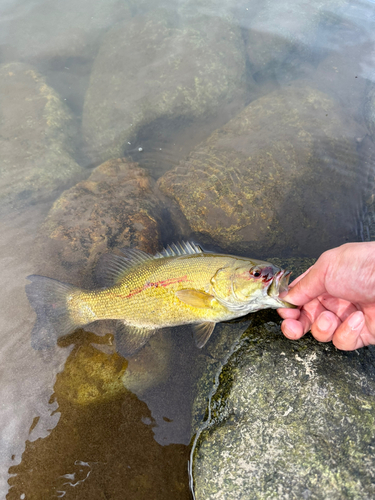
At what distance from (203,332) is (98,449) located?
1.74 m

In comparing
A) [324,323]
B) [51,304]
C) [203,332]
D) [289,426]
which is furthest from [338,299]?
[51,304]

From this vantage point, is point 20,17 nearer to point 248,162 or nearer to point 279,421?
point 248,162

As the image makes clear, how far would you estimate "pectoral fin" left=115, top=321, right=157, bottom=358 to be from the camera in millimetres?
3836

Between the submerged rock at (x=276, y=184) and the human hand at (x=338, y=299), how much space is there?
1.62 metres

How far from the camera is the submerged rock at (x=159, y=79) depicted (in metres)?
6.71

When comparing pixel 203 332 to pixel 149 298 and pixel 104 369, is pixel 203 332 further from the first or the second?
pixel 104 369

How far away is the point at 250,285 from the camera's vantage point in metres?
3.29

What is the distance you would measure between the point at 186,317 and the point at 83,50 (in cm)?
840

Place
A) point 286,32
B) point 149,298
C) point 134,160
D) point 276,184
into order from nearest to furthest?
point 149,298, point 276,184, point 134,160, point 286,32

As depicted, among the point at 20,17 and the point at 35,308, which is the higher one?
the point at 20,17

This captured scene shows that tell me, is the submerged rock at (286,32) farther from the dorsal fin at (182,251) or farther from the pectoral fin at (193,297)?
the pectoral fin at (193,297)

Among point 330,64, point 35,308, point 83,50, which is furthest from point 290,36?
point 35,308

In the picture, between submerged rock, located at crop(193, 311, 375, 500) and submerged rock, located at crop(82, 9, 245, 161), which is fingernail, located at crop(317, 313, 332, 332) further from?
submerged rock, located at crop(82, 9, 245, 161)

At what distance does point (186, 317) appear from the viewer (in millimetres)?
3674
